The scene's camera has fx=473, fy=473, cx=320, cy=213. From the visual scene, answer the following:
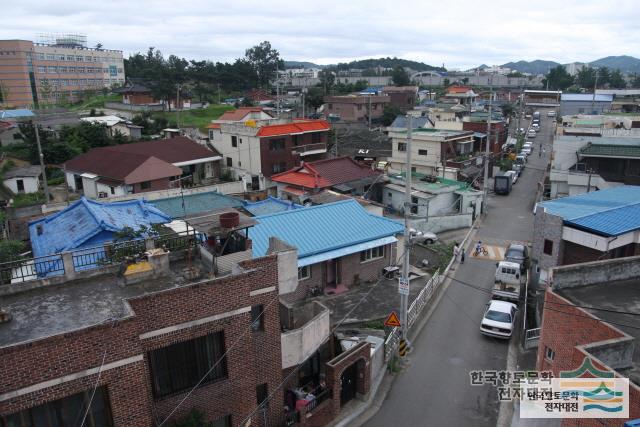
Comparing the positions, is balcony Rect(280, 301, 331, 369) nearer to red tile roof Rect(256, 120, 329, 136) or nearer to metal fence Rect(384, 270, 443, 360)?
metal fence Rect(384, 270, 443, 360)

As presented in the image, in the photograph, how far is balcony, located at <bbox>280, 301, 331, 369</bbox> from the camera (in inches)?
586

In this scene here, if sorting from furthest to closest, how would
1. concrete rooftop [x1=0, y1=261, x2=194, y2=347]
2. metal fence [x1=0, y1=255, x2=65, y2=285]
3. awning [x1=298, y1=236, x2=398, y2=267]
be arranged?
1. awning [x1=298, y1=236, x2=398, y2=267]
2. metal fence [x1=0, y1=255, x2=65, y2=285]
3. concrete rooftop [x1=0, y1=261, x2=194, y2=347]

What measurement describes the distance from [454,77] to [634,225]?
621 feet

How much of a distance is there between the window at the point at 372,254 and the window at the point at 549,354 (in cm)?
1110

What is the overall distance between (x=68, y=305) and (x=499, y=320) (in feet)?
55.8

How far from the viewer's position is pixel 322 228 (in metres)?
24.3

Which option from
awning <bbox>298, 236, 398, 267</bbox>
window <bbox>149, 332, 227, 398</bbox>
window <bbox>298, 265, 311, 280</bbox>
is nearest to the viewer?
window <bbox>149, 332, 227, 398</bbox>

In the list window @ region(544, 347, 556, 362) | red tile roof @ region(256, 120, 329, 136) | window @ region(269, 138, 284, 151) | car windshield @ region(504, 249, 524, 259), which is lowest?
car windshield @ region(504, 249, 524, 259)

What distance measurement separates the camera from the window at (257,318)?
13930mm

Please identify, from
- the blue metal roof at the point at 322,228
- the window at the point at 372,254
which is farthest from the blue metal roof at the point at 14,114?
the window at the point at 372,254

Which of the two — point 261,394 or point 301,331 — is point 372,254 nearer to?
point 301,331

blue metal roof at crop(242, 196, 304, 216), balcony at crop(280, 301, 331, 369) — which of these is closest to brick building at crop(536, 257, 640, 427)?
balcony at crop(280, 301, 331, 369)

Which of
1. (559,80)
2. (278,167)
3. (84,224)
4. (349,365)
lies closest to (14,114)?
(278,167)

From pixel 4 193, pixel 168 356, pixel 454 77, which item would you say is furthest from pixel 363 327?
pixel 454 77
